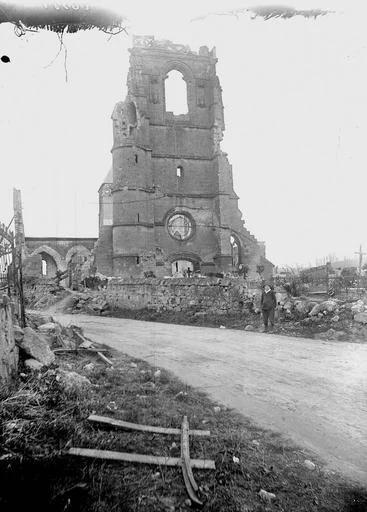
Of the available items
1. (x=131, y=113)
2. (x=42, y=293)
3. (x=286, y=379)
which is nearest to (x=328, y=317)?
(x=286, y=379)

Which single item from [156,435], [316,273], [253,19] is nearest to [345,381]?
[156,435]

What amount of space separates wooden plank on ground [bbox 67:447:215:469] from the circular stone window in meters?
25.1

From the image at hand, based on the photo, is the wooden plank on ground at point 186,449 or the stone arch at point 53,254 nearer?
the wooden plank on ground at point 186,449

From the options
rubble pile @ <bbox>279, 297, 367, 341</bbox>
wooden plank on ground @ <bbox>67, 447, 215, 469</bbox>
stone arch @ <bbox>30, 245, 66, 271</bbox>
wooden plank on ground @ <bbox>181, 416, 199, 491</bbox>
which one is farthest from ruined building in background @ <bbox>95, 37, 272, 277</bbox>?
wooden plank on ground @ <bbox>67, 447, 215, 469</bbox>

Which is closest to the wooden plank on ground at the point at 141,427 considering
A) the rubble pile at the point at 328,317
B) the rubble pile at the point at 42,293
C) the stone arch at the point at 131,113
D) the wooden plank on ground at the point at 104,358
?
the wooden plank on ground at the point at 104,358

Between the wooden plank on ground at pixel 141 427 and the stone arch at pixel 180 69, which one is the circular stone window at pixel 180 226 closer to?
the stone arch at pixel 180 69

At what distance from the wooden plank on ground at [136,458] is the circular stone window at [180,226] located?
25096 millimetres

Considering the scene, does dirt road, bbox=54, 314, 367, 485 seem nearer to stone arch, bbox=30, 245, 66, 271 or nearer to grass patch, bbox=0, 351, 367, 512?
grass patch, bbox=0, 351, 367, 512

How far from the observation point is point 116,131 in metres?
27.0

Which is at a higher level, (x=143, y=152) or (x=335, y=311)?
(x=143, y=152)

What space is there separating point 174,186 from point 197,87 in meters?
8.31

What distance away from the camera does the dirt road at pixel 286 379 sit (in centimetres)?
374

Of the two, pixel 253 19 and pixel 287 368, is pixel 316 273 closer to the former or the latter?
pixel 287 368

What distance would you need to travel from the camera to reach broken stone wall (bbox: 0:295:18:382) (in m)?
4.48
